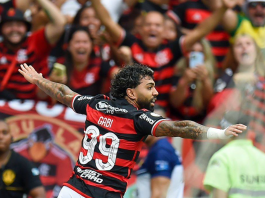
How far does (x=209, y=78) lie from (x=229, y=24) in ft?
3.36

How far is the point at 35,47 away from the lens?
8070 mm

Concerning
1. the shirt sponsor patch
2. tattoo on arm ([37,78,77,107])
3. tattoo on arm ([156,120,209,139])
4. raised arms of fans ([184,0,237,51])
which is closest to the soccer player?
tattoo on arm ([156,120,209,139])

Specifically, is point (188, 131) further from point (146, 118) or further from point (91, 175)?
point (91, 175)

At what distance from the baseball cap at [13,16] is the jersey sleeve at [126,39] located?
1.30m

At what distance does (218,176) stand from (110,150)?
1028 millimetres

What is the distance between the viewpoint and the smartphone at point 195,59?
796 centimetres

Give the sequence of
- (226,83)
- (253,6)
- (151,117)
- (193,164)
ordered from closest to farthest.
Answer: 1. (151,117)
2. (193,164)
3. (226,83)
4. (253,6)

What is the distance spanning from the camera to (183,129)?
4.81 meters

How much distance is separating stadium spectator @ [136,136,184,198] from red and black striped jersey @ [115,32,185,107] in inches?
42.8

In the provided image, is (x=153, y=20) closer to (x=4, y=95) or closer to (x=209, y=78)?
(x=209, y=78)

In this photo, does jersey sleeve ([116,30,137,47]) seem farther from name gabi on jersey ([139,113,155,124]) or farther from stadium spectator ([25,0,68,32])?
name gabi on jersey ([139,113,155,124])

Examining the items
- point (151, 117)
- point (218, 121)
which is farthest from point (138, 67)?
point (218, 121)

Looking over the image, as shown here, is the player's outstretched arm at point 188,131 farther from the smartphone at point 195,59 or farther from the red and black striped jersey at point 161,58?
the smartphone at point 195,59

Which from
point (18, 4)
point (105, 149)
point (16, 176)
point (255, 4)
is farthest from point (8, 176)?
point (255, 4)
